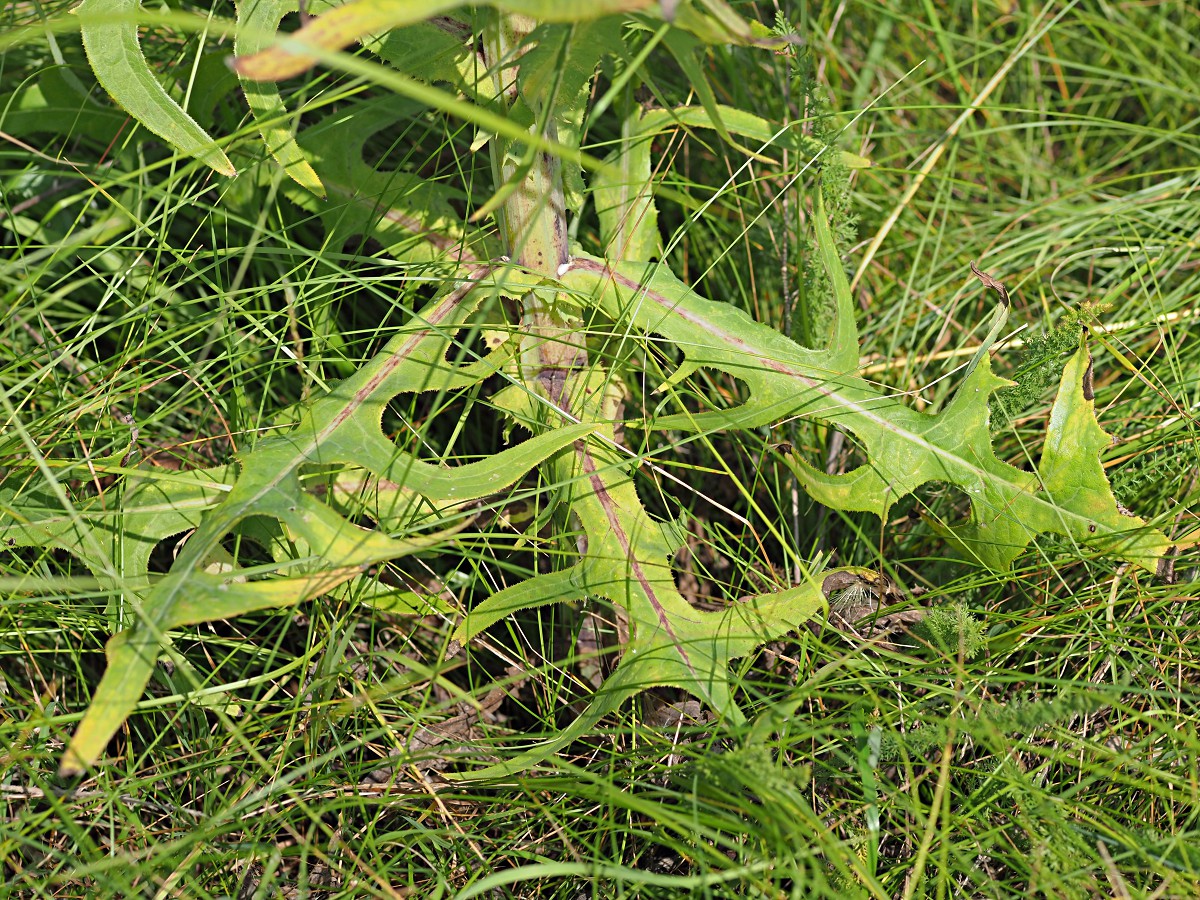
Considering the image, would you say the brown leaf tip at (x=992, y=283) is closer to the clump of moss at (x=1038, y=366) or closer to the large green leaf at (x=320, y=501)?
the clump of moss at (x=1038, y=366)

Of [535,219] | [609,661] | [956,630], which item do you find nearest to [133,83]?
[535,219]

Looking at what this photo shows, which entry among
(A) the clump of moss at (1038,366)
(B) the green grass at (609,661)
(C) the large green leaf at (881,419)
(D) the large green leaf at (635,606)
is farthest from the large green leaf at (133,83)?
(A) the clump of moss at (1038,366)

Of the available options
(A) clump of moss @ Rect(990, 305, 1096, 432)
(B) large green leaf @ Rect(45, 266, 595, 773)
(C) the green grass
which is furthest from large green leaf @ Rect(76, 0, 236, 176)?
(A) clump of moss @ Rect(990, 305, 1096, 432)

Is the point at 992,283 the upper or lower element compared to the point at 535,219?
lower

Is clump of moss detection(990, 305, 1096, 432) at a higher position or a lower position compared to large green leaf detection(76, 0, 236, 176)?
lower

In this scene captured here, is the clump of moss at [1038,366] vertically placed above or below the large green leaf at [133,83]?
below

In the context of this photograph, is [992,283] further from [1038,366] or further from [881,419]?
[881,419]

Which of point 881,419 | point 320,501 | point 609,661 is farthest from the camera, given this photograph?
point 609,661

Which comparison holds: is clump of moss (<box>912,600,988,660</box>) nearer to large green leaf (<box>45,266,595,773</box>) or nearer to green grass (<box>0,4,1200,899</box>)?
green grass (<box>0,4,1200,899</box>)

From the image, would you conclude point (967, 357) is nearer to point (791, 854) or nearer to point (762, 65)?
point (762, 65)
